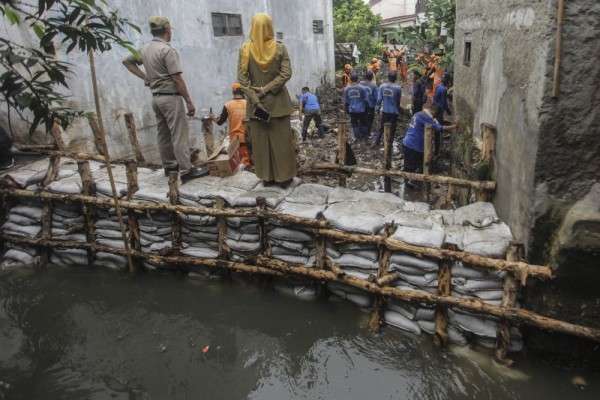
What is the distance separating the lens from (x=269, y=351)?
3.56 meters

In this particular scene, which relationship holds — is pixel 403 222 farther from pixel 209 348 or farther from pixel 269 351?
pixel 209 348

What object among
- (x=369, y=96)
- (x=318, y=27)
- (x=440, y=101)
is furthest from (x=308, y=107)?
(x=318, y=27)

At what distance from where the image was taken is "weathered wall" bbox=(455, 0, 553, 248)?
2.85m

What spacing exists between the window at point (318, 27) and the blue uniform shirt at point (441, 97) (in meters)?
8.34

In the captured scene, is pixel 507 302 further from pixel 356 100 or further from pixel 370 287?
pixel 356 100

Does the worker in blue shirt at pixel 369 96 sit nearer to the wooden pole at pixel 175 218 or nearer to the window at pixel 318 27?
the wooden pole at pixel 175 218

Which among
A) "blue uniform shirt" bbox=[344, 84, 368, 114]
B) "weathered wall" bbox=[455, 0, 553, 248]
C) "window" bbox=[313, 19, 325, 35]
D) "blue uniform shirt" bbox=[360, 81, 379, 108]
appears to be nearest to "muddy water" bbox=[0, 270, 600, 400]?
"weathered wall" bbox=[455, 0, 553, 248]

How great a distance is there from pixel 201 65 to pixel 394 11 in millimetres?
35159

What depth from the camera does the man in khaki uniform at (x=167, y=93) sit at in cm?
419

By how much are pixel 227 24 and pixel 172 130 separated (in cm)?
597

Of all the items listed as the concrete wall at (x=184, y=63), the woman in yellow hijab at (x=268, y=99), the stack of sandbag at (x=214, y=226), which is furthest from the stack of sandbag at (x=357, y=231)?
the concrete wall at (x=184, y=63)

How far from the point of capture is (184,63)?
827 centimetres

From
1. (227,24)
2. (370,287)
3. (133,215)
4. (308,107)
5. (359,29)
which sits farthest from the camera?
(359,29)

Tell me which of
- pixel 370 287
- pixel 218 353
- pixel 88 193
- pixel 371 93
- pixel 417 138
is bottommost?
Answer: pixel 218 353
